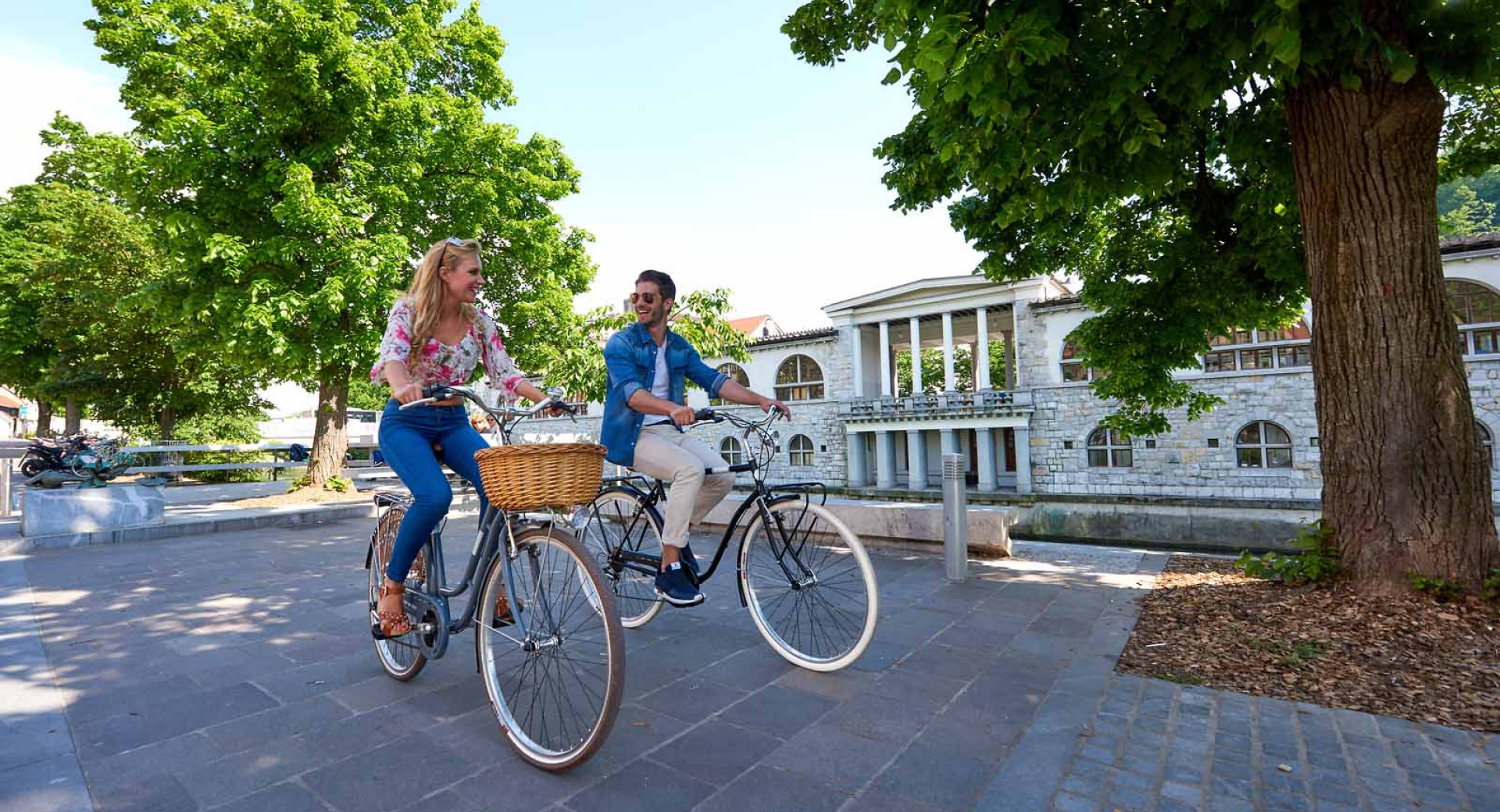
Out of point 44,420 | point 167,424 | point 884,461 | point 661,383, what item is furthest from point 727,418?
point 44,420

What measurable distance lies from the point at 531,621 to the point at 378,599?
44.1 inches

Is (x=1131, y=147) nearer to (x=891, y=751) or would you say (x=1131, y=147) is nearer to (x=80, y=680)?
(x=891, y=751)

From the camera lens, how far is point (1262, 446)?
75.4 feet

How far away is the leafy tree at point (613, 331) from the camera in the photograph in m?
11.0

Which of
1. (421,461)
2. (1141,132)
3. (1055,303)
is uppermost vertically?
(1055,303)

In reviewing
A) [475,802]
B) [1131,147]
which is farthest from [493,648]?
[1131,147]

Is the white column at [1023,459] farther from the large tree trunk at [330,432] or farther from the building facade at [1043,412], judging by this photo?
the large tree trunk at [330,432]

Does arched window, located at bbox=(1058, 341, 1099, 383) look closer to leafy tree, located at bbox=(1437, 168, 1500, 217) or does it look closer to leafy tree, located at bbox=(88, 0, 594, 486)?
leafy tree, located at bbox=(88, 0, 594, 486)

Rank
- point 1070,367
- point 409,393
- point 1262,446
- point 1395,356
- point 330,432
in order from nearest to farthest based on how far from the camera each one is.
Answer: point 409,393 → point 1395,356 → point 330,432 → point 1262,446 → point 1070,367

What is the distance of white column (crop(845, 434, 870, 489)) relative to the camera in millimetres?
31875

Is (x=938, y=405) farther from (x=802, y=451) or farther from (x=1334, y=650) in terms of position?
(x=1334, y=650)

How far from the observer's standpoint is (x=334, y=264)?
12312mm

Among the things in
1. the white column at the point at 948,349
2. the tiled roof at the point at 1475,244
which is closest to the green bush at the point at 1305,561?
the tiled roof at the point at 1475,244

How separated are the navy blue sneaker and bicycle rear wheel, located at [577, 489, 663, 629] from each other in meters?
0.26
